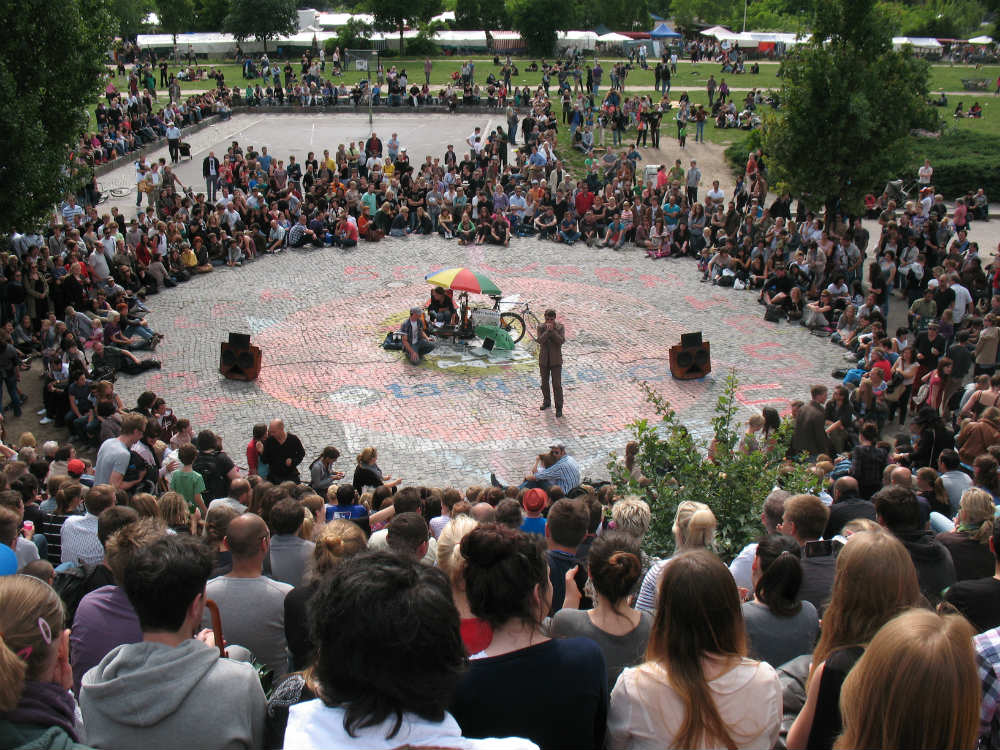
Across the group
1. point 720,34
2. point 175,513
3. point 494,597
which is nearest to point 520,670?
point 494,597

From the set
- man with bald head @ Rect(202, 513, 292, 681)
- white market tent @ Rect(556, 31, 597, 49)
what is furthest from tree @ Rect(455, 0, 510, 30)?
man with bald head @ Rect(202, 513, 292, 681)

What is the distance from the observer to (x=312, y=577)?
5137 mm

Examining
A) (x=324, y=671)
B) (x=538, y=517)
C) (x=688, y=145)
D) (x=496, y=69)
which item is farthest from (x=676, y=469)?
(x=496, y=69)

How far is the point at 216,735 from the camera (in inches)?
129

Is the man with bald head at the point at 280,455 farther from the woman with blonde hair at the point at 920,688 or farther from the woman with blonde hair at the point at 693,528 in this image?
the woman with blonde hair at the point at 920,688

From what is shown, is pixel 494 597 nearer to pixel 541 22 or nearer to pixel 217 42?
pixel 541 22

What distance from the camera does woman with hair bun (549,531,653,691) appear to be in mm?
4188

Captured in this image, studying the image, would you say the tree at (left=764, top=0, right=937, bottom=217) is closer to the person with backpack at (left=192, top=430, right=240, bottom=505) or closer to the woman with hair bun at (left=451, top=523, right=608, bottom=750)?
the person with backpack at (left=192, top=430, right=240, bottom=505)

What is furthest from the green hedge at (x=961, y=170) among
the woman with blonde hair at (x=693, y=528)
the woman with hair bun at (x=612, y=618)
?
the woman with hair bun at (x=612, y=618)

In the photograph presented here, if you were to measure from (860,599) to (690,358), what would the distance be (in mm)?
12115

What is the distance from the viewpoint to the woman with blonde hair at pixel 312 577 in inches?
191

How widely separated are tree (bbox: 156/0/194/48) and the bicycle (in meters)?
58.9

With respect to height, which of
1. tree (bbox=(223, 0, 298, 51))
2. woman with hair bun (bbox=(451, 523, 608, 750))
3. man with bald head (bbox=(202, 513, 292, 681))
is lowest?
man with bald head (bbox=(202, 513, 292, 681))

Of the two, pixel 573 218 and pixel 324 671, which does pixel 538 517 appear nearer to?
pixel 324 671
